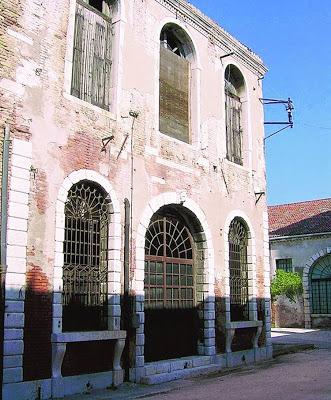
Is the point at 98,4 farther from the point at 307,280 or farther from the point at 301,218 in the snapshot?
the point at 301,218

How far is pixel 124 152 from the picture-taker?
11539 millimetres

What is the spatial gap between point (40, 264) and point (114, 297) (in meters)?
1.94

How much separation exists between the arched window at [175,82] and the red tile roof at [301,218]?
53.4 feet

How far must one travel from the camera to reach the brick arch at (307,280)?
27586 millimetres

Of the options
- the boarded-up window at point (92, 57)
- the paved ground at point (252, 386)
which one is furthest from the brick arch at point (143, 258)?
the boarded-up window at point (92, 57)

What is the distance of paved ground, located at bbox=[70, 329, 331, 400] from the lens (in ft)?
31.3

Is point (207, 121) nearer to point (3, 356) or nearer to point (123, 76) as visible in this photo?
point (123, 76)

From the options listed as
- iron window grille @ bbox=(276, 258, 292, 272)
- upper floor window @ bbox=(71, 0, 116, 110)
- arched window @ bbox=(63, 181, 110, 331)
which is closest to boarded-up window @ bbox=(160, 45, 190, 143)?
upper floor window @ bbox=(71, 0, 116, 110)

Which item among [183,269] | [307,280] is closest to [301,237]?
[307,280]

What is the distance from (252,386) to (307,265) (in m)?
18.4

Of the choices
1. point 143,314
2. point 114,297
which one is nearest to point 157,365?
point 143,314

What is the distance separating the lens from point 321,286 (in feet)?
91.6

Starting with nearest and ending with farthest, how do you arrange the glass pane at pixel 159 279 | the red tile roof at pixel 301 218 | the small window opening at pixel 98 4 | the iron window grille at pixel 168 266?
the small window opening at pixel 98 4
the iron window grille at pixel 168 266
the glass pane at pixel 159 279
the red tile roof at pixel 301 218

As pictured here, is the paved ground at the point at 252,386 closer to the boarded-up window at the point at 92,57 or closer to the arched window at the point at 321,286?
the boarded-up window at the point at 92,57
